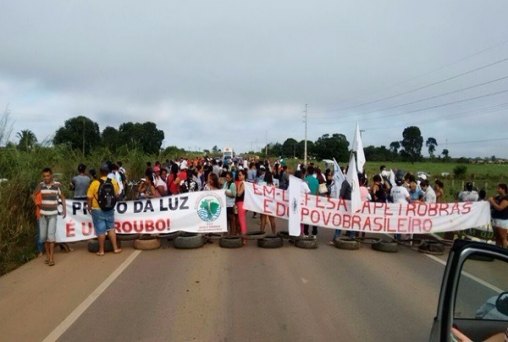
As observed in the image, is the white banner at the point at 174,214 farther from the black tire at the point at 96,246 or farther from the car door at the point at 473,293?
the car door at the point at 473,293

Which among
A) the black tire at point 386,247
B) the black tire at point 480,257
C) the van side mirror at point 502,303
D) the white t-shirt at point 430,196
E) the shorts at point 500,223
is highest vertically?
the black tire at point 480,257

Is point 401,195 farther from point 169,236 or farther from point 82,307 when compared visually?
point 82,307

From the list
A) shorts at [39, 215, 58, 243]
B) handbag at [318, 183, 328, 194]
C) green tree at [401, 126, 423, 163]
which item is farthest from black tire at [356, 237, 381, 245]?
green tree at [401, 126, 423, 163]

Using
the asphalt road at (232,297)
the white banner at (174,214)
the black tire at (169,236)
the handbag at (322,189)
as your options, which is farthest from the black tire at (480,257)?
the handbag at (322,189)

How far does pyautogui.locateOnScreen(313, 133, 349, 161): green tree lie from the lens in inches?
3986

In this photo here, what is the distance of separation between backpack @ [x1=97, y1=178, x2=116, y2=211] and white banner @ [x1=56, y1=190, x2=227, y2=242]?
1220mm

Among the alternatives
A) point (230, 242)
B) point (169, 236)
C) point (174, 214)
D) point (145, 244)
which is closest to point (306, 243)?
point (230, 242)

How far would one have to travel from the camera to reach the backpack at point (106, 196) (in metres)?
10.2

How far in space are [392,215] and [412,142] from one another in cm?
13782

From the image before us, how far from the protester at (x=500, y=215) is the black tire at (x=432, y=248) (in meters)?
1.34

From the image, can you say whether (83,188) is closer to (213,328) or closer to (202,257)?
(202,257)

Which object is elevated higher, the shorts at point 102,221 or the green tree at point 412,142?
the green tree at point 412,142

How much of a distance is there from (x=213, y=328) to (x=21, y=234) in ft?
24.7

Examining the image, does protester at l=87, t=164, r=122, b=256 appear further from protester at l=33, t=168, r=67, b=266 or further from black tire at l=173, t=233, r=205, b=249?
black tire at l=173, t=233, r=205, b=249
